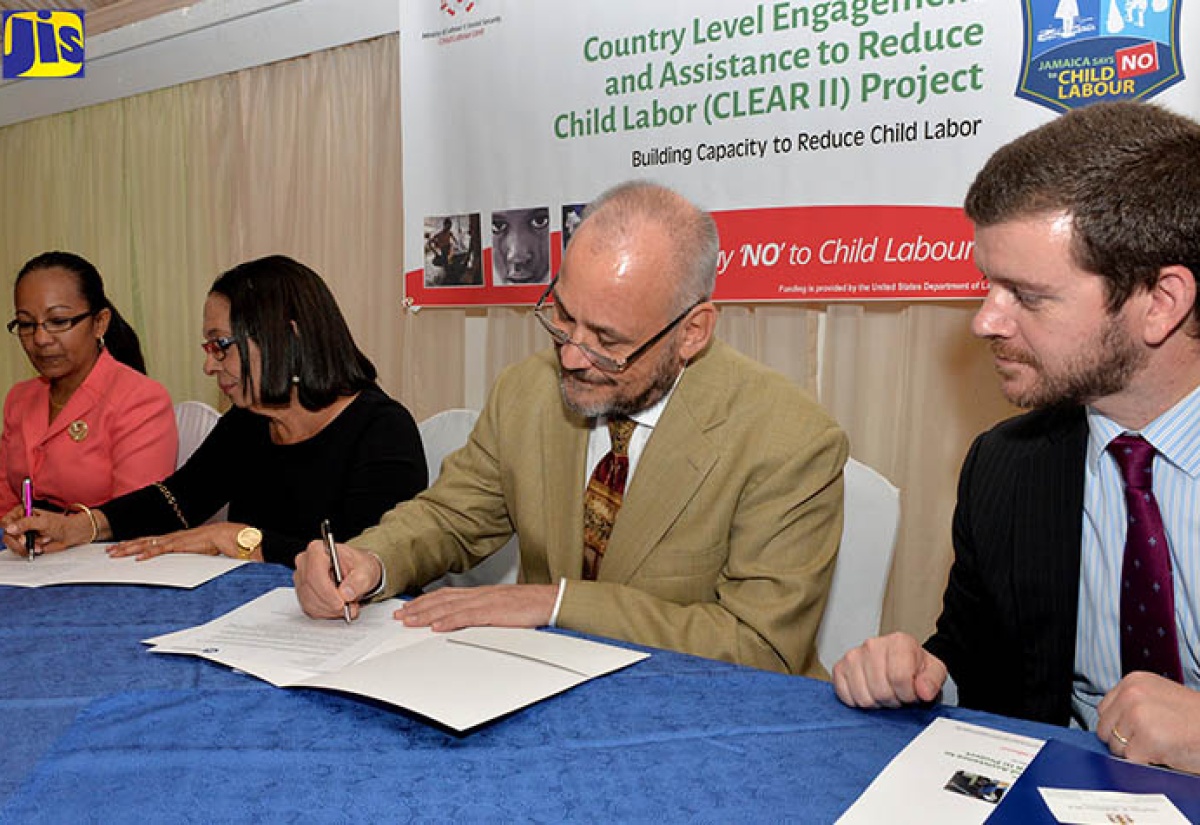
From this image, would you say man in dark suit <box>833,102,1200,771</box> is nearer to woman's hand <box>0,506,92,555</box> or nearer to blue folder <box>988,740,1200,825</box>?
blue folder <box>988,740,1200,825</box>

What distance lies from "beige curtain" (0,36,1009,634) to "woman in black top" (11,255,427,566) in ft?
4.36

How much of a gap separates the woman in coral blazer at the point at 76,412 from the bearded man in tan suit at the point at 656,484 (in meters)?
1.54

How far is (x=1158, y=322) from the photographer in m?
1.42

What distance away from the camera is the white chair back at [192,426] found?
3.43 meters

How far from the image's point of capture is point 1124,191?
1.37 m

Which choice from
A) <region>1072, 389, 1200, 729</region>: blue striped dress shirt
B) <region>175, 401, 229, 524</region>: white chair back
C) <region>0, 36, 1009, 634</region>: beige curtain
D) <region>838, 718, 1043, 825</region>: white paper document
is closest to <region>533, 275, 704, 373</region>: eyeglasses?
<region>1072, 389, 1200, 729</region>: blue striped dress shirt

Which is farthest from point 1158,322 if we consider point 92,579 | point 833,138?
point 92,579

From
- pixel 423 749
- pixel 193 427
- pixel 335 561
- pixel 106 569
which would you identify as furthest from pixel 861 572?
pixel 193 427

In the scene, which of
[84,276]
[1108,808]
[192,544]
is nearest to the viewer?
[1108,808]

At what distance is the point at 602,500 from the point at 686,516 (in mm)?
197

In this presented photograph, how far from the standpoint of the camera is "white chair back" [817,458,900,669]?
2.03 metres

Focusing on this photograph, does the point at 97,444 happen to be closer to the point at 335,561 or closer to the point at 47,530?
the point at 47,530

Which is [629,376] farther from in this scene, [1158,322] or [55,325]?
[55,325]

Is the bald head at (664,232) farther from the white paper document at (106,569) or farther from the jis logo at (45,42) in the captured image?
the jis logo at (45,42)
